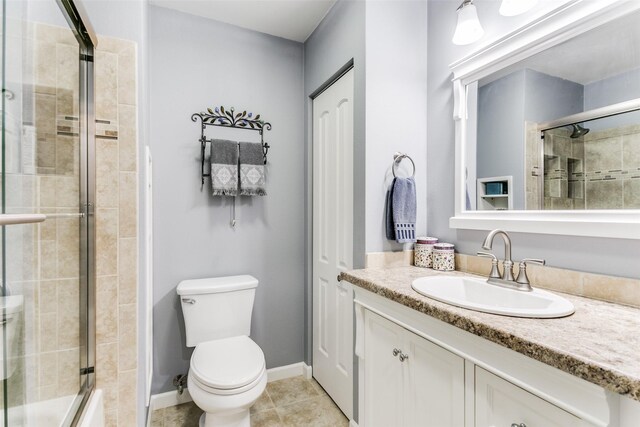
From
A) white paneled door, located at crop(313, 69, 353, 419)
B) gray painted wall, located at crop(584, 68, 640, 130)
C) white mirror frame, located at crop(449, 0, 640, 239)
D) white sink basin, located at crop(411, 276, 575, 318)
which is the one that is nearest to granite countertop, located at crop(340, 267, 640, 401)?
white sink basin, located at crop(411, 276, 575, 318)

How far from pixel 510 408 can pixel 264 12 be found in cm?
228

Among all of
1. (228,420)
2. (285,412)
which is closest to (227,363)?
(228,420)

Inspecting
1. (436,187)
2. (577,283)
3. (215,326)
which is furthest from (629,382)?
(215,326)

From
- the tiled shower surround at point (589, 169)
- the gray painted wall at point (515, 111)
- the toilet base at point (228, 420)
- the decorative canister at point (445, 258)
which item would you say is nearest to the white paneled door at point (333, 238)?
the decorative canister at point (445, 258)

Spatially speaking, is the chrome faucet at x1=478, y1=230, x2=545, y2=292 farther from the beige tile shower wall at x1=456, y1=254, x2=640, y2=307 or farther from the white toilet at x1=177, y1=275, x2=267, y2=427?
the white toilet at x1=177, y1=275, x2=267, y2=427

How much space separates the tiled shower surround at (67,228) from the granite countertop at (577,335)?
1.15 metres

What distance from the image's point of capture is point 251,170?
203cm

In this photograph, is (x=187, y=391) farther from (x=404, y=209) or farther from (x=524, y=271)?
(x=524, y=271)

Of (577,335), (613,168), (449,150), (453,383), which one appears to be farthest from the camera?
(449,150)

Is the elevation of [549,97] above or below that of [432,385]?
above

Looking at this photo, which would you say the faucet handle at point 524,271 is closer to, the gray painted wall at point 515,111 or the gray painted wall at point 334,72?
the gray painted wall at point 515,111

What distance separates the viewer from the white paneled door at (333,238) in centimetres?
179

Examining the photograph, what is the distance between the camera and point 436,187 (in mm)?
1677

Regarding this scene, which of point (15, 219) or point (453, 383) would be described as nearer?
point (15, 219)
